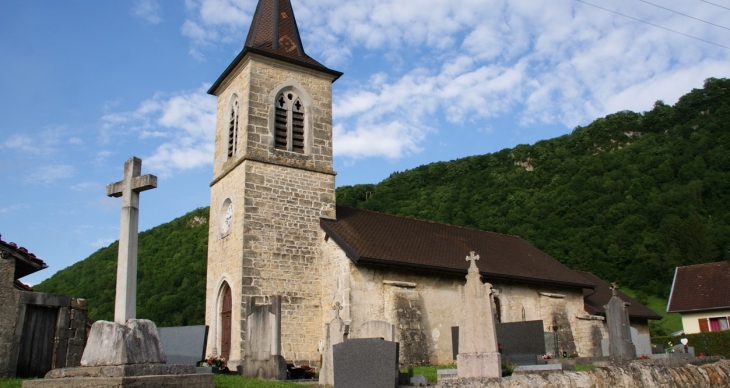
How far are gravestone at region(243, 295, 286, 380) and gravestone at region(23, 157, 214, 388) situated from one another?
19.9ft

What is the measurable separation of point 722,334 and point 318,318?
20.2m

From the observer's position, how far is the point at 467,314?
9.88m

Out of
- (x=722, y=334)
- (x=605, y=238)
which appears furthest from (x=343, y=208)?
(x=605, y=238)

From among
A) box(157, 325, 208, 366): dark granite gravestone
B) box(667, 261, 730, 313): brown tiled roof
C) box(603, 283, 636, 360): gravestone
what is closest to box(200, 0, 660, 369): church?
box(157, 325, 208, 366): dark granite gravestone

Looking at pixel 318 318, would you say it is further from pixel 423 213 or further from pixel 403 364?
pixel 423 213

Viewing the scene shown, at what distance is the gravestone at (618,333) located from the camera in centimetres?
1631

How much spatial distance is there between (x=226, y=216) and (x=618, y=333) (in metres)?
12.4

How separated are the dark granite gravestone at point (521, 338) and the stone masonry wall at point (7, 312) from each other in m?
10.6

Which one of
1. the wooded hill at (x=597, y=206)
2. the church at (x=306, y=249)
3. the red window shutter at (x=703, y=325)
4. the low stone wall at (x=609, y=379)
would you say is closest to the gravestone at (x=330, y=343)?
the church at (x=306, y=249)

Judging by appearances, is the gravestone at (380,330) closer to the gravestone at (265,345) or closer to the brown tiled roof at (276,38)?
the gravestone at (265,345)

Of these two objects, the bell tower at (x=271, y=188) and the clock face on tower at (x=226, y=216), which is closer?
the bell tower at (x=271, y=188)

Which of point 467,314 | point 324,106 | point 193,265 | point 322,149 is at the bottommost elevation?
point 467,314

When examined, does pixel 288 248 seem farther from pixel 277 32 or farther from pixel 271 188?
pixel 277 32

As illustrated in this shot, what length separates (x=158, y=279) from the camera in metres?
32.2
